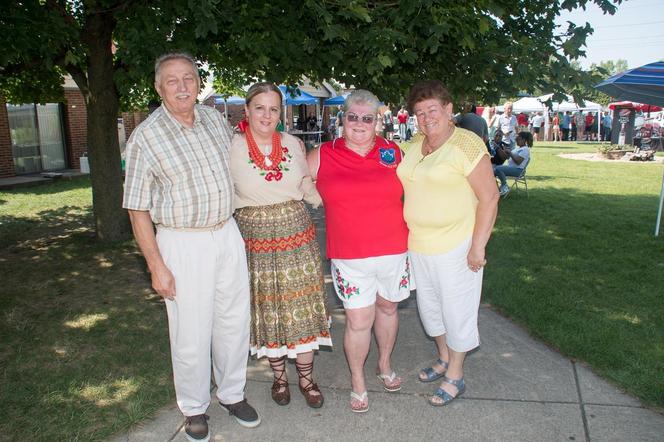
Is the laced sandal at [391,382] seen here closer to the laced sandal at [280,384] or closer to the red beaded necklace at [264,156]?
the laced sandal at [280,384]

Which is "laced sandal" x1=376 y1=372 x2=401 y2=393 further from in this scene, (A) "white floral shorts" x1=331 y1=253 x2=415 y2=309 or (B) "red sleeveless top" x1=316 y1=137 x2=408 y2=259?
(B) "red sleeveless top" x1=316 y1=137 x2=408 y2=259

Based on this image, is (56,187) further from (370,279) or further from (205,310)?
(370,279)

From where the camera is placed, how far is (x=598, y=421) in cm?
320

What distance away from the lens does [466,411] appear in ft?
11.0

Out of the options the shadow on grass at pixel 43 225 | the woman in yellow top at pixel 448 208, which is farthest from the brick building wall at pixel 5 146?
the woman in yellow top at pixel 448 208

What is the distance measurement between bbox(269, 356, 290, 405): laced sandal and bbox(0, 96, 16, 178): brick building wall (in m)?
15.0

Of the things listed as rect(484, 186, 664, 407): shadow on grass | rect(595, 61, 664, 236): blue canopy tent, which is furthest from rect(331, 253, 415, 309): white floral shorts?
→ rect(595, 61, 664, 236): blue canopy tent

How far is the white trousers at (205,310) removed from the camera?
2.91m

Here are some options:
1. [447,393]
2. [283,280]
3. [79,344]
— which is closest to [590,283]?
[447,393]

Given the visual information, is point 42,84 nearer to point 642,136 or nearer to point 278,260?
point 278,260

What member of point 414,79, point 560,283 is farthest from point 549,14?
point 560,283

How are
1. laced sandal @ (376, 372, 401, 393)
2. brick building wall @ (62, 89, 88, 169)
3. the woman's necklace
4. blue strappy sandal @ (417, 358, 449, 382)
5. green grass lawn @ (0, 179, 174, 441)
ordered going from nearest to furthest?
the woman's necklace, green grass lawn @ (0, 179, 174, 441), laced sandal @ (376, 372, 401, 393), blue strappy sandal @ (417, 358, 449, 382), brick building wall @ (62, 89, 88, 169)

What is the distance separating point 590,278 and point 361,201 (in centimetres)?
390

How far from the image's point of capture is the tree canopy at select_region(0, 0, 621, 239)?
14.5ft
